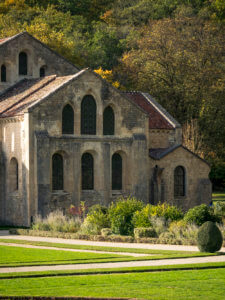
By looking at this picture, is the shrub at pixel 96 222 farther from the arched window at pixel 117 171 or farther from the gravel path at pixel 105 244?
the arched window at pixel 117 171

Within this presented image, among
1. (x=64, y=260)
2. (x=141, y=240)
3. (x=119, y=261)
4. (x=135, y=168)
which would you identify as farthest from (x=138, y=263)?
(x=135, y=168)

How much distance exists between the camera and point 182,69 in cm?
7912

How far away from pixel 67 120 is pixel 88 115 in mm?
1801

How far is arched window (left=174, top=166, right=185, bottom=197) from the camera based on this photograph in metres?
57.3

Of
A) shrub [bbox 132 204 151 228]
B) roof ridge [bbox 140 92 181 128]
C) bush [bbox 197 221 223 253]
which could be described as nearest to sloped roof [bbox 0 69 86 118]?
roof ridge [bbox 140 92 181 128]

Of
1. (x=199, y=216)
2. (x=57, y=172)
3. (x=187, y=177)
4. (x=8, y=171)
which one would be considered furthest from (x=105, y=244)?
(x=187, y=177)

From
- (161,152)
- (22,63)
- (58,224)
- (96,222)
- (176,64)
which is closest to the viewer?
(96,222)

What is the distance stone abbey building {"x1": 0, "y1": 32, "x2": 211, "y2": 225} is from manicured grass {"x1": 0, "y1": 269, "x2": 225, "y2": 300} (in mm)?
26256

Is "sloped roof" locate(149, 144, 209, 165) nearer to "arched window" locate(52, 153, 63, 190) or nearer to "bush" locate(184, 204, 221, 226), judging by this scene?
"arched window" locate(52, 153, 63, 190)

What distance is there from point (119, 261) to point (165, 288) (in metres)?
6.47

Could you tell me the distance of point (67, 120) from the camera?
52.4 m

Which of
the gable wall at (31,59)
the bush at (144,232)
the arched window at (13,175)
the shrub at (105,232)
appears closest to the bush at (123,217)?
the shrub at (105,232)

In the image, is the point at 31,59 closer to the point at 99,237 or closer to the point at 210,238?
the point at 99,237

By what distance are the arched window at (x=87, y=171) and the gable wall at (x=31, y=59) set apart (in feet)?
28.9
